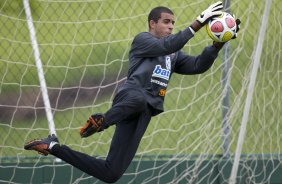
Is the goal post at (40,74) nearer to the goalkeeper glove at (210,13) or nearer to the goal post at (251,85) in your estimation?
the goal post at (251,85)

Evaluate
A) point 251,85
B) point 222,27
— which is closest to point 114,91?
point 251,85

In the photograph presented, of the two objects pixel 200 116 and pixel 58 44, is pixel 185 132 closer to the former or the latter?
pixel 200 116

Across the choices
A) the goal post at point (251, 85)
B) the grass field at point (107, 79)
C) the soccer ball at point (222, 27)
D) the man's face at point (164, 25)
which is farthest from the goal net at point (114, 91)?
the soccer ball at point (222, 27)

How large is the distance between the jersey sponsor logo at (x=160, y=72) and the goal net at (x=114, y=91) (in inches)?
51.0

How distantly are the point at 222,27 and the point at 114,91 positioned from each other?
2108 mm

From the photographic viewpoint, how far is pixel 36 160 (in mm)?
7746

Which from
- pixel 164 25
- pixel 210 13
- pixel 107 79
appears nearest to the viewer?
pixel 210 13

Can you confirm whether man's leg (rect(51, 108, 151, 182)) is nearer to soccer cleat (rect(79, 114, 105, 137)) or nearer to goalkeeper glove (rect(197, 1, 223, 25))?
soccer cleat (rect(79, 114, 105, 137))

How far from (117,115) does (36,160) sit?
1.78 metres

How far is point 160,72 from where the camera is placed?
6.40 metres

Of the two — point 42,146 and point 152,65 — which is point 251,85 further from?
point 42,146

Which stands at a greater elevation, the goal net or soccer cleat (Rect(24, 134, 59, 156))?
the goal net

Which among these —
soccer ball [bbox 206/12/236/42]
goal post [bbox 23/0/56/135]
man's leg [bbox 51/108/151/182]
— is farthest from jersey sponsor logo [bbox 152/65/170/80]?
goal post [bbox 23/0/56/135]

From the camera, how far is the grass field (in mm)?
7758
